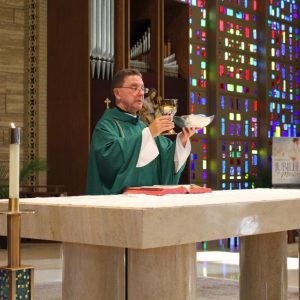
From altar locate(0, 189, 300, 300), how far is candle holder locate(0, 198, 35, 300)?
2.54 feet

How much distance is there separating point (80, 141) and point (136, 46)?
6.58 ft

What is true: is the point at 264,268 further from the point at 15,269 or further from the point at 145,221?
the point at 15,269

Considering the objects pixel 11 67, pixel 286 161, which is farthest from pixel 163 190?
pixel 286 161

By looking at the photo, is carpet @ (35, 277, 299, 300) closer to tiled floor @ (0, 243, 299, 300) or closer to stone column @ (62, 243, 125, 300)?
tiled floor @ (0, 243, 299, 300)

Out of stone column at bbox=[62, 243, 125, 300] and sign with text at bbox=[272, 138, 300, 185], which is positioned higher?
sign with text at bbox=[272, 138, 300, 185]

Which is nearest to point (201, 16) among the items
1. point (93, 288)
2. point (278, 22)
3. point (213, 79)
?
point (213, 79)

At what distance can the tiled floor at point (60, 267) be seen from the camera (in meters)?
6.05

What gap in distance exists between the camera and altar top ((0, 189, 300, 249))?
2.75 metres

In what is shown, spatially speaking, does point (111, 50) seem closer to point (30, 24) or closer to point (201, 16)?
A: point (30, 24)

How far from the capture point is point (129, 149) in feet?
14.5

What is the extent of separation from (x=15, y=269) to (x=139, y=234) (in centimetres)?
87

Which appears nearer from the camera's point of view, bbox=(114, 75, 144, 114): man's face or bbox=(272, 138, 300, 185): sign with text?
bbox=(114, 75, 144, 114): man's face

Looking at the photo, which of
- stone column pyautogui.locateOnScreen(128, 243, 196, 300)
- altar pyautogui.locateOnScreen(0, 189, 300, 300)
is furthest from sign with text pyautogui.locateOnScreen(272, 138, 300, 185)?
stone column pyautogui.locateOnScreen(128, 243, 196, 300)

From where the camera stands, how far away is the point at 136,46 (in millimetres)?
10547
